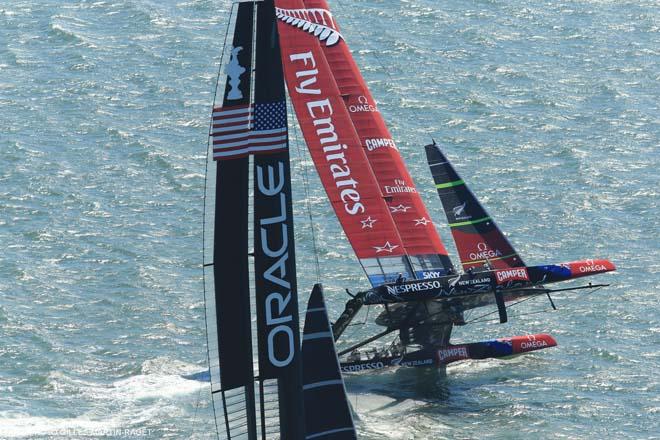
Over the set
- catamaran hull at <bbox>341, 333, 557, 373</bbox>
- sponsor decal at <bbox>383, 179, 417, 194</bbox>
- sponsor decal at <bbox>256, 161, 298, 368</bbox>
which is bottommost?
catamaran hull at <bbox>341, 333, 557, 373</bbox>

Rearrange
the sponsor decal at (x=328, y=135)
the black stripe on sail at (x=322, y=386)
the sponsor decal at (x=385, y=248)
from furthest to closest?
the sponsor decal at (x=328, y=135)
the sponsor decal at (x=385, y=248)
the black stripe on sail at (x=322, y=386)

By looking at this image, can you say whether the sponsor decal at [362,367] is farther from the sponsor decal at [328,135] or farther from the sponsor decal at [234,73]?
the sponsor decal at [234,73]

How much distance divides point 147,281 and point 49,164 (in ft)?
36.3

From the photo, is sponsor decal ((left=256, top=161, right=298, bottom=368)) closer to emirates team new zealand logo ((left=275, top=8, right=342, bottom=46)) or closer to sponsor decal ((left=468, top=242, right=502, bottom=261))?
emirates team new zealand logo ((left=275, top=8, right=342, bottom=46))

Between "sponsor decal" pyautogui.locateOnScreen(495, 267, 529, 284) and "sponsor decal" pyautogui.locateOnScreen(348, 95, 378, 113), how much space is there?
25.3 ft

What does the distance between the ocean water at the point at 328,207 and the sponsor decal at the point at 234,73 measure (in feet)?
37.6

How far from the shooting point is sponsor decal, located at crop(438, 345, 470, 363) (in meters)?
39.4

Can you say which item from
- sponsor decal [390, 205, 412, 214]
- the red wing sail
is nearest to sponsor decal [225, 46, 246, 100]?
the red wing sail

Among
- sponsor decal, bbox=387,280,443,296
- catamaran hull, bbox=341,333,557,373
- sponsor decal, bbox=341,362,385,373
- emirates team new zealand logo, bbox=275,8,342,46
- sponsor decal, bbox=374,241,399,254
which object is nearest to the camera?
sponsor decal, bbox=387,280,443,296

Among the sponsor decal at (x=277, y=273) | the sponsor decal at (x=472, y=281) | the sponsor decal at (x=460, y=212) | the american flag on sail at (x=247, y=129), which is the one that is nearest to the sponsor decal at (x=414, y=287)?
the sponsor decal at (x=472, y=281)

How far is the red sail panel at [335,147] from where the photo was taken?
3956 centimetres

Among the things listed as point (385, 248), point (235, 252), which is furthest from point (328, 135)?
→ point (235, 252)

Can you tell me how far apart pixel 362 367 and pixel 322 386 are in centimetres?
1391

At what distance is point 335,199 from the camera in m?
39.7
